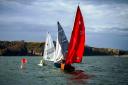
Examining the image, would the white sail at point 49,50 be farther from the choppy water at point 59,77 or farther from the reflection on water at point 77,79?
the reflection on water at point 77,79

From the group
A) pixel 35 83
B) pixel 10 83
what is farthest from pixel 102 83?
pixel 10 83

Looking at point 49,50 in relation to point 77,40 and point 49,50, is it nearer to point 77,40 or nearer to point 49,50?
point 49,50

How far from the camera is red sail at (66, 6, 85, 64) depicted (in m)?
59.0

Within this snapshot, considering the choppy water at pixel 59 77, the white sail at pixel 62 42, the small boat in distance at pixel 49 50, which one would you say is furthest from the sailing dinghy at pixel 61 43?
the small boat in distance at pixel 49 50

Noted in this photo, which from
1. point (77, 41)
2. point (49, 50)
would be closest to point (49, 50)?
point (49, 50)

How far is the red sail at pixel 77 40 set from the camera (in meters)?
59.0

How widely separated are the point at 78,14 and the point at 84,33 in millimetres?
4022

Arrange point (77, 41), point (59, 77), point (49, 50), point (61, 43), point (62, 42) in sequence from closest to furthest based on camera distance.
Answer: point (59, 77)
point (77, 41)
point (62, 42)
point (61, 43)
point (49, 50)

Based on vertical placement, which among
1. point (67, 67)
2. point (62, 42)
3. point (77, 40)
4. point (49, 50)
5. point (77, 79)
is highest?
point (62, 42)

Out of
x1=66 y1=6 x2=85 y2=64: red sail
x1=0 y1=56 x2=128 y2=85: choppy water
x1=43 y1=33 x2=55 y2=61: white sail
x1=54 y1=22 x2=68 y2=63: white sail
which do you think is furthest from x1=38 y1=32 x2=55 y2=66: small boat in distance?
x1=66 y1=6 x2=85 y2=64: red sail

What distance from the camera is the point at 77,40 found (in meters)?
60.4

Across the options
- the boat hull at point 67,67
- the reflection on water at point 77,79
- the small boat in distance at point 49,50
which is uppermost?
the small boat in distance at point 49,50

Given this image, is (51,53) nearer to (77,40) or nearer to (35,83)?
(77,40)

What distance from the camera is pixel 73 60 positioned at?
204 ft
